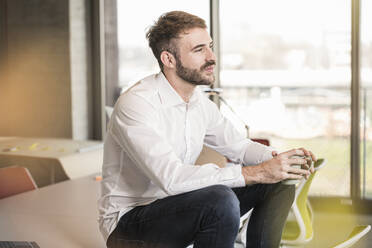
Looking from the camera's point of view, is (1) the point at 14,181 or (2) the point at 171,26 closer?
(2) the point at 171,26

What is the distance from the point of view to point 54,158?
3898mm

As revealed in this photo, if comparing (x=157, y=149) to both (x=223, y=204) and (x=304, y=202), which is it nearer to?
(x=223, y=204)

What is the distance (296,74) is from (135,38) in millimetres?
1581

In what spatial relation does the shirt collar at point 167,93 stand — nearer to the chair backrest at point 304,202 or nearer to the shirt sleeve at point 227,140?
the shirt sleeve at point 227,140

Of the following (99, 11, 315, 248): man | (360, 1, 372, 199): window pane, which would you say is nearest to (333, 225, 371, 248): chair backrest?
(99, 11, 315, 248): man

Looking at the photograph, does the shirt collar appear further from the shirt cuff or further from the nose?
the shirt cuff

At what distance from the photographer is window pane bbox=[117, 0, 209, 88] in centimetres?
498

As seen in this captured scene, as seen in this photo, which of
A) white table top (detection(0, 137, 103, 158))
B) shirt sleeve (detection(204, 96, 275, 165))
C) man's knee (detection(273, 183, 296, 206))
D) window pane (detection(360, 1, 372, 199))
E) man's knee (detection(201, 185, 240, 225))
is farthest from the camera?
window pane (detection(360, 1, 372, 199))

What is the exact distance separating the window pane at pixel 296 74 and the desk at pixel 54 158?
1.36 meters

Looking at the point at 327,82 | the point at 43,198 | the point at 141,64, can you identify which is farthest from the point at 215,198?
the point at 141,64

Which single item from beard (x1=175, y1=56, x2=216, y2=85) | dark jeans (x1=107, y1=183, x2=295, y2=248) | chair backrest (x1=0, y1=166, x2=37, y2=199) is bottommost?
chair backrest (x1=0, y1=166, x2=37, y2=199)

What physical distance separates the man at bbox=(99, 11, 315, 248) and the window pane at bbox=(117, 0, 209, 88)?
290cm

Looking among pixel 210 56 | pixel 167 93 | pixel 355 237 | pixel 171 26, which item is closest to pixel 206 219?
pixel 167 93

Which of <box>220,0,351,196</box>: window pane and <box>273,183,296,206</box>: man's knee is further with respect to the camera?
<box>220,0,351,196</box>: window pane
